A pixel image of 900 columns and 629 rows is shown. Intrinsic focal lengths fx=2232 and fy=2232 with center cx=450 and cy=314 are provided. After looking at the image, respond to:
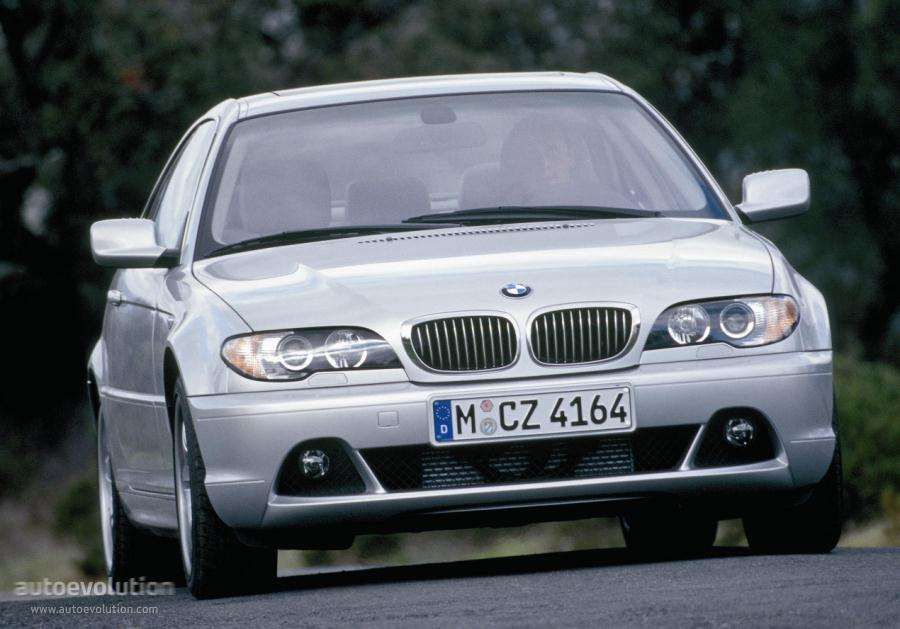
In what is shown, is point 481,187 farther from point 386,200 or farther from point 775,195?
point 775,195

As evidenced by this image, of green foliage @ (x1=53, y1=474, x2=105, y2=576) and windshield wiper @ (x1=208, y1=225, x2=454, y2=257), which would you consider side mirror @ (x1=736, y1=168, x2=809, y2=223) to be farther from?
green foliage @ (x1=53, y1=474, x2=105, y2=576)

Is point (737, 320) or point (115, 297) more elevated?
point (737, 320)

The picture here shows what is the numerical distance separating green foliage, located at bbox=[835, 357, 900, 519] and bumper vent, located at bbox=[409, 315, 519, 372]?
974 centimetres

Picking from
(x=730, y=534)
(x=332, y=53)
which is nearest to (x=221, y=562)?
(x=730, y=534)

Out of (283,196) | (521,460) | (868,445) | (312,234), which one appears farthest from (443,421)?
(868,445)

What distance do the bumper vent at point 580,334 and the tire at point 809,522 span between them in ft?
2.83

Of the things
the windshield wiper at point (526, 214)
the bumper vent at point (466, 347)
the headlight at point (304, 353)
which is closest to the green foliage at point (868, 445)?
the windshield wiper at point (526, 214)

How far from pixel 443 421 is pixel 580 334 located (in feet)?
1.59

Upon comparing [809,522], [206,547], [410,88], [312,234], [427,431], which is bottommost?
[809,522]

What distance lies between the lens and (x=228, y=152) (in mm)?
7914

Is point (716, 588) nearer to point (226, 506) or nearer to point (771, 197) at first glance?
point (226, 506)

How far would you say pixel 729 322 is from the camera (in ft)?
21.9

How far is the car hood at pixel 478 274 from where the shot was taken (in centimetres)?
660

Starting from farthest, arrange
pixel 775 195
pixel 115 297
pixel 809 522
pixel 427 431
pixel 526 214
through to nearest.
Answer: pixel 115 297, pixel 775 195, pixel 526 214, pixel 809 522, pixel 427 431
